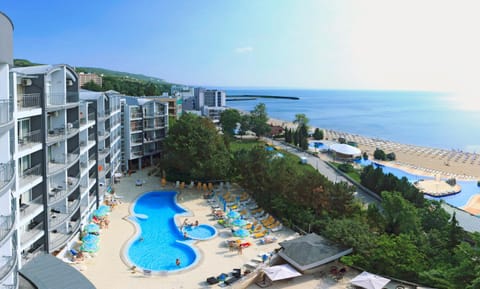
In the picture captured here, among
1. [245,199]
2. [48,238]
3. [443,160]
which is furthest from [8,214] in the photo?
[443,160]

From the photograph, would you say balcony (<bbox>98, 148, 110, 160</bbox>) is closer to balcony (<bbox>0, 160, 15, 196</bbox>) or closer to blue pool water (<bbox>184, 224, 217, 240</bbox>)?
blue pool water (<bbox>184, 224, 217, 240</bbox>)

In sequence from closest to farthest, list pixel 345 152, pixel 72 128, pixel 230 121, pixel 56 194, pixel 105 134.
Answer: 1. pixel 56 194
2. pixel 72 128
3. pixel 105 134
4. pixel 345 152
5. pixel 230 121

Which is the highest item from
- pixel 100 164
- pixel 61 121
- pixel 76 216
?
pixel 61 121

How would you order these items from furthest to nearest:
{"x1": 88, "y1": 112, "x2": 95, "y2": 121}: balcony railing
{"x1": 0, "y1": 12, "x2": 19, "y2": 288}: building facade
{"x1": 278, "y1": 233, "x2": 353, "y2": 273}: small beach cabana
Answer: {"x1": 88, "y1": 112, "x2": 95, "y2": 121}: balcony railing
{"x1": 278, "y1": 233, "x2": 353, "y2": 273}: small beach cabana
{"x1": 0, "y1": 12, "x2": 19, "y2": 288}: building facade

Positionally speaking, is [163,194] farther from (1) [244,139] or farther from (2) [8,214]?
(1) [244,139]

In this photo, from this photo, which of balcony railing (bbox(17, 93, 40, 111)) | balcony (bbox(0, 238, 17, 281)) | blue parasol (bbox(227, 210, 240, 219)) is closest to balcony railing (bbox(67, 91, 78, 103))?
balcony railing (bbox(17, 93, 40, 111))

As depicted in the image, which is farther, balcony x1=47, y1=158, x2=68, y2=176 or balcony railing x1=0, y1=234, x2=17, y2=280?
balcony x1=47, y1=158, x2=68, y2=176

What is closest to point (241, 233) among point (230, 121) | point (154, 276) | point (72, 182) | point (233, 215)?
point (233, 215)

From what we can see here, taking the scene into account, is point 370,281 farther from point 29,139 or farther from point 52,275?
point 29,139
